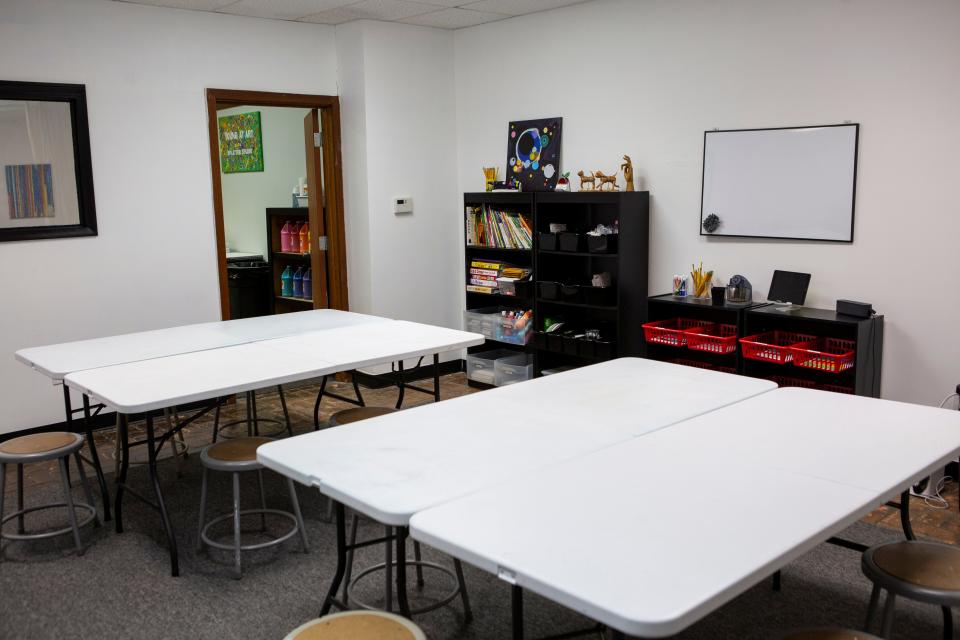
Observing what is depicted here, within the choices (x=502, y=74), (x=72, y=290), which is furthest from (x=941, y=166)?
(x=72, y=290)

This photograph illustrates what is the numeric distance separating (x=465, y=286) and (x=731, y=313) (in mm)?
2163

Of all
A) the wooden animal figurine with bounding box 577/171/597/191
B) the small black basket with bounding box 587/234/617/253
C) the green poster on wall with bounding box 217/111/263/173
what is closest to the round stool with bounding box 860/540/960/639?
the small black basket with bounding box 587/234/617/253

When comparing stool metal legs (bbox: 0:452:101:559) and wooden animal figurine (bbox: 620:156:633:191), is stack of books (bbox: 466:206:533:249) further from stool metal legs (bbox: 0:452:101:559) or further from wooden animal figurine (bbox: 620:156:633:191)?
stool metal legs (bbox: 0:452:101:559)

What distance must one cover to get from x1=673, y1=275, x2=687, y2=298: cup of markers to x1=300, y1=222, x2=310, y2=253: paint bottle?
3.49 meters

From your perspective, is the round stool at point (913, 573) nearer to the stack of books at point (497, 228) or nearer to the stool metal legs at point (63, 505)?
the stool metal legs at point (63, 505)

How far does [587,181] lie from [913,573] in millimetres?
3585

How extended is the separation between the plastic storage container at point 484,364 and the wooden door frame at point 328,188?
1093 millimetres

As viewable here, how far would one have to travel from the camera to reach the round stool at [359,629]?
187 centimetres

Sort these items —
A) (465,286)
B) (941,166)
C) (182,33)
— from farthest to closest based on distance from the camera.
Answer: (465,286), (182,33), (941,166)

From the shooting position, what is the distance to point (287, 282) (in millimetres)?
7609

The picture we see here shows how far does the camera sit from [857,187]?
14.2 feet

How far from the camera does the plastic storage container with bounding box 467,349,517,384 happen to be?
6.24m

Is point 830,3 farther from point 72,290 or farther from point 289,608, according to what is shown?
point 72,290

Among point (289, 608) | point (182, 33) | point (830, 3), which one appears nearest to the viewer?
point (289, 608)
